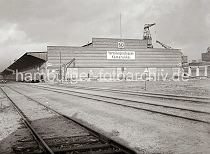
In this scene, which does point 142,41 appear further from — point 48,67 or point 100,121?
point 100,121

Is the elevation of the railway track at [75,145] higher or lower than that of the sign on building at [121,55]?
lower

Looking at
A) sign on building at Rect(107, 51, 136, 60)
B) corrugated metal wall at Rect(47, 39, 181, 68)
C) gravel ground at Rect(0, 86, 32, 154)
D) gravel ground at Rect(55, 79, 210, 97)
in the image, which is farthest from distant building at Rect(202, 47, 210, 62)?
gravel ground at Rect(0, 86, 32, 154)

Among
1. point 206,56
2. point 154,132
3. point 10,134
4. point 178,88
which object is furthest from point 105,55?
point 154,132

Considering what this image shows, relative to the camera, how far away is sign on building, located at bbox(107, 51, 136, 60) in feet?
264

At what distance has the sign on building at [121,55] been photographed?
80381 mm

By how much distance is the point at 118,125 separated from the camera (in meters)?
10.2

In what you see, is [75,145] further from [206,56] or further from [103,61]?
[206,56]

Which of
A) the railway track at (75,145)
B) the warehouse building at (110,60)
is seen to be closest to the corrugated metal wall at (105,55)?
the warehouse building at (110,60)

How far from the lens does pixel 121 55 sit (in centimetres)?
8162

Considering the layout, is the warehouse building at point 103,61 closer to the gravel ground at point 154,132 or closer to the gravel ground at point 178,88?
the gravel ground at point 178,88

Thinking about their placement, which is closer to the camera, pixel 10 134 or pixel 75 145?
pixel 75 145

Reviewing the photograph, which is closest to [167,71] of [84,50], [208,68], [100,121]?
[208,68]

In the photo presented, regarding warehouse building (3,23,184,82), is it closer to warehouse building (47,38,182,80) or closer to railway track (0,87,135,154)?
warehouse building (47,38,182,80)

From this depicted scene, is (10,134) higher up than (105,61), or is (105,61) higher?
(105,61)
